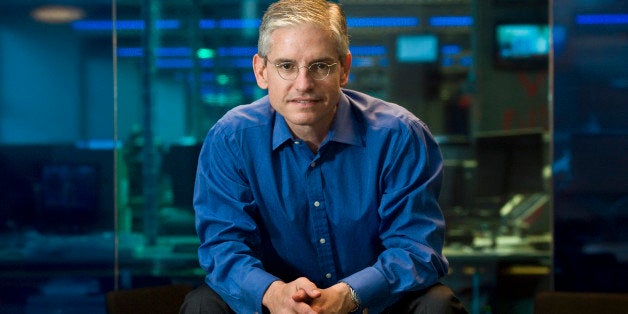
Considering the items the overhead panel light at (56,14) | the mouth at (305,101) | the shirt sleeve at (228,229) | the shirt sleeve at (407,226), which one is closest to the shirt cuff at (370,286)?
the shirt sleeve at (407,226)

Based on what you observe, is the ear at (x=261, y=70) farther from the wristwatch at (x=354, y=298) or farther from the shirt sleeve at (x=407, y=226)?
the wristwatch at (x=354, y=298)

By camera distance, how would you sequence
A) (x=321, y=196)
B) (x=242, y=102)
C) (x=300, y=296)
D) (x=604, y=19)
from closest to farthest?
(x=300, y=296) → (x=321, y=196) → (x=604, y=19) → (x=242, y=102)

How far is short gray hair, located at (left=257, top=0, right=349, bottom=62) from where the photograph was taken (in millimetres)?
2422

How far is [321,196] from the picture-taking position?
256 centimetres

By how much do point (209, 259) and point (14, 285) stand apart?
7.84 feet

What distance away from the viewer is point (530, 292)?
14.5 ft

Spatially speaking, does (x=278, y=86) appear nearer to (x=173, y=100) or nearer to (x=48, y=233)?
(x=173, y=100)

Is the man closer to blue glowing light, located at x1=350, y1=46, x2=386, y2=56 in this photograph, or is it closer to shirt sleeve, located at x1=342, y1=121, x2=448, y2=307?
shirt sleeve, located at x1=342, y1=121, x2=448, y2=307

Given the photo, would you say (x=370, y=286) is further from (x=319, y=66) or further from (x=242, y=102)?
(x=242, y=102)

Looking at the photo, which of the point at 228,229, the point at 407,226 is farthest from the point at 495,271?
the point at 228,229

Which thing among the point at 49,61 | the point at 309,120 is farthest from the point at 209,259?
the point at 49,61

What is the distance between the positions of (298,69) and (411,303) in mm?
725

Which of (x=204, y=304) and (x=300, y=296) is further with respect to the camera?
(x=204, y=304)

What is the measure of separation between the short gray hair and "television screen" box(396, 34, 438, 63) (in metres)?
1.89
